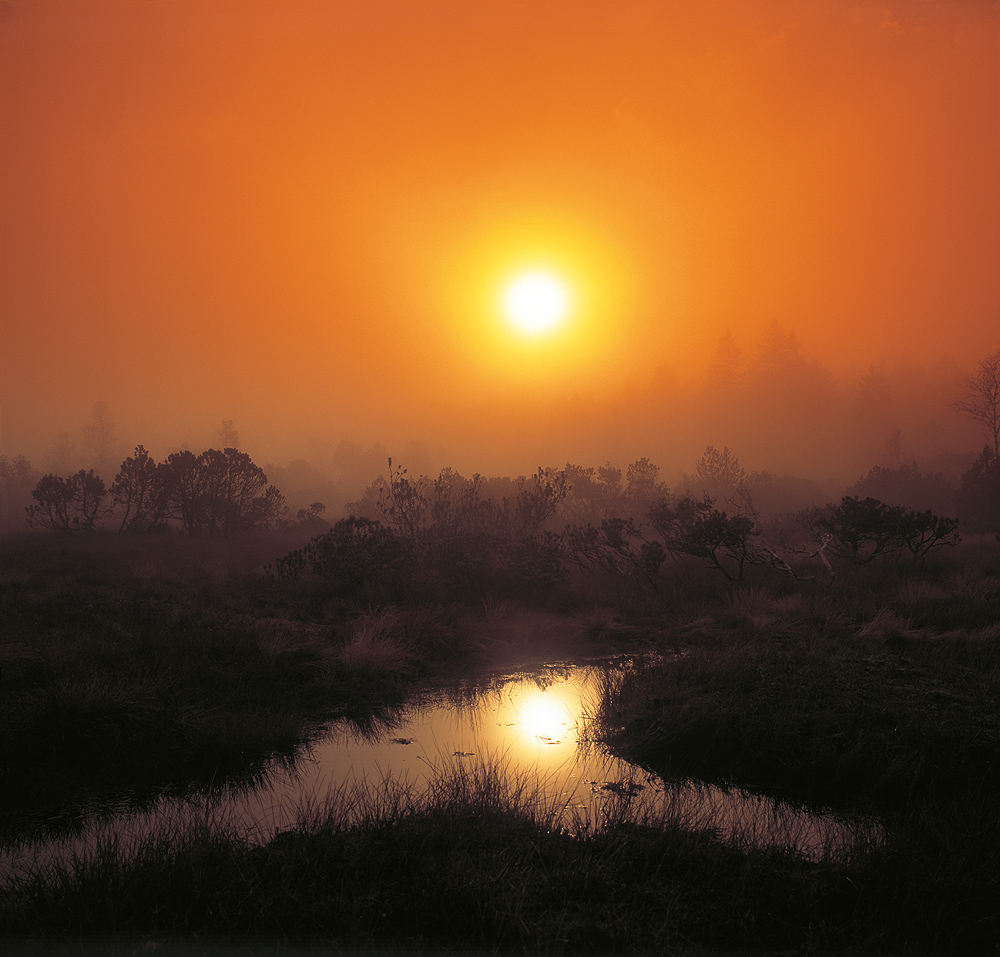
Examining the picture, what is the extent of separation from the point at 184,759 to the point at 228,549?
62.7 feet

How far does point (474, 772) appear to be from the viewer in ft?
17.4

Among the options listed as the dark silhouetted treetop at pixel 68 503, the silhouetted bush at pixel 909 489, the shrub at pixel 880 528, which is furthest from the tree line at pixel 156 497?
the silhouetted bush at pixel 909 489

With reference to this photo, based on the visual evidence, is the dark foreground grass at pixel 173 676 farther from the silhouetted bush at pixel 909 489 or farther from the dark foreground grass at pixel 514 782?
the silhouetted bush at pixel 909 489

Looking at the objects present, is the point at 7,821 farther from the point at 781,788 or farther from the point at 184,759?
the point at 781,788

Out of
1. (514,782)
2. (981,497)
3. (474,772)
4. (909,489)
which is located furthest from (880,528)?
(909,489)

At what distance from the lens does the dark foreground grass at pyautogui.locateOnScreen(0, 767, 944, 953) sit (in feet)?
11.3

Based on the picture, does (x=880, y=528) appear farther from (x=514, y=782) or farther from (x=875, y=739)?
(x=514, y=782)

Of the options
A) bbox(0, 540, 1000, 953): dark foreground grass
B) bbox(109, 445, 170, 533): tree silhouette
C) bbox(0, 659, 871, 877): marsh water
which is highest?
bbox(109, 445, 170, 533): tree silhouette

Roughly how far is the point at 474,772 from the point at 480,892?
5.14ft

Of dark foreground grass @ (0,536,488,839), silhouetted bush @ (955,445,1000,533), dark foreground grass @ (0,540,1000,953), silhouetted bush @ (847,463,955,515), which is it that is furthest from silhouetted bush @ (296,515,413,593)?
silhouetted bush @ (847,463,955,515)

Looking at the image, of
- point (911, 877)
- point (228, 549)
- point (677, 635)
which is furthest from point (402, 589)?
point (228, 549)

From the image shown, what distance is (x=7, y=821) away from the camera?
4992mm

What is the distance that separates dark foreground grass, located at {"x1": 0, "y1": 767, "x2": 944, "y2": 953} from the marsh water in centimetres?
36

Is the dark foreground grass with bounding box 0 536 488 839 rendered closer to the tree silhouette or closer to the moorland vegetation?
the moorland vegetation
